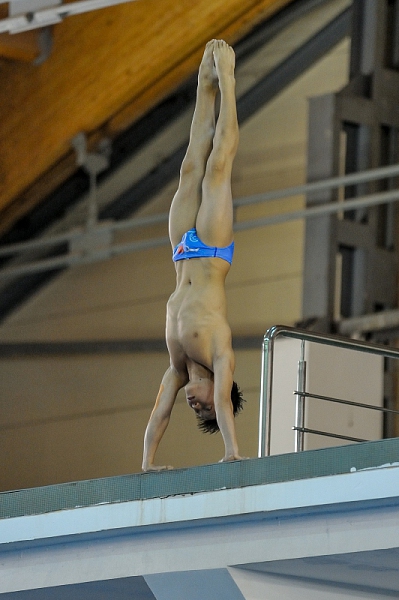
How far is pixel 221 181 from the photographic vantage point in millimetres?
5719

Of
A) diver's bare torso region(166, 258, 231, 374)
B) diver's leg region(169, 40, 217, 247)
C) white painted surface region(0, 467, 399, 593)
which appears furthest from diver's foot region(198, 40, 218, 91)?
white painted surface region(0, 467, 399, 593)

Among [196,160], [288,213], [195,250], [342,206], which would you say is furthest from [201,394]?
[288,213]

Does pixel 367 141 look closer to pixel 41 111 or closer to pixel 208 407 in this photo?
pixel 41 111

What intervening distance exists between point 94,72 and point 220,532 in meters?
7.07

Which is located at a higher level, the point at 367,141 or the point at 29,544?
the point at 367,141

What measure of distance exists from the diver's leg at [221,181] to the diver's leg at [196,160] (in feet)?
0.31

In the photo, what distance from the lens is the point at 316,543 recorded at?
4.52 metres

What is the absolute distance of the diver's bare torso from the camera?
5445 millimetres

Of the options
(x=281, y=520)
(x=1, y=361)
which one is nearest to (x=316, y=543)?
(x=281, y=520)

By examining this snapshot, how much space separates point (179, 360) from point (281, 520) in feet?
3.96

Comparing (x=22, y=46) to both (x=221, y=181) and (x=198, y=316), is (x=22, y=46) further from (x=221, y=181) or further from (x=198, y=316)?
(x=198, y=316)

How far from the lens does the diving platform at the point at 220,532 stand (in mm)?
4422

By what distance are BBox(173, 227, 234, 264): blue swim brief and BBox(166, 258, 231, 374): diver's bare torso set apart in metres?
0.02

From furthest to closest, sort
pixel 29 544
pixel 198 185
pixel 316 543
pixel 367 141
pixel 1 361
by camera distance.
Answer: pixel 1 361 → pixel 367 141 → pixel 198 185 → pixel 29 544 → pixel 316 543
